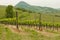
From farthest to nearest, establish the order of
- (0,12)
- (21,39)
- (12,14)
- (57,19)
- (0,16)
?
(0,12) → (0,16) → (12,14) → (57,19) → (21,39)

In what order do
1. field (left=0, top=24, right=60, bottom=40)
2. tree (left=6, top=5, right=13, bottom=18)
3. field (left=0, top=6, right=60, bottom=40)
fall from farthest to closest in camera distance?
tree (left=6, top=5, right=13, bottom=18), field (left=0, top=6, right=60, bottom=40), field (left=0, top=24, right=60, bottom=40)

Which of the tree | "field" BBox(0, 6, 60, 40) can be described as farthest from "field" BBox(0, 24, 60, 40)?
the tree

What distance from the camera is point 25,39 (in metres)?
24.0

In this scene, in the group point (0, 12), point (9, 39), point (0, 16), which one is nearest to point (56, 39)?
point (9, 39)

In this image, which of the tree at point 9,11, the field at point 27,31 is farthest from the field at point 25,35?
the tree at point 9,11

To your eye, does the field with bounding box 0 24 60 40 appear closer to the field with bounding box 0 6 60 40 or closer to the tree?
the field with bounding box 0 6 60 40

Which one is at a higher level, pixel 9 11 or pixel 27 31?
pixel 27 31

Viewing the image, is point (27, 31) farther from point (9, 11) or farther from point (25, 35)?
point (9, 11)

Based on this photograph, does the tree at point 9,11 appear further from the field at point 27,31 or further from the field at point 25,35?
the field at point 25,35

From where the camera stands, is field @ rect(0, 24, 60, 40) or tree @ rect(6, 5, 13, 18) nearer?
field @ rect(0, 24, 60, 40)

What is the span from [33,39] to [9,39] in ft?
9.36

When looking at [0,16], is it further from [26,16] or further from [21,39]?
[21,39]

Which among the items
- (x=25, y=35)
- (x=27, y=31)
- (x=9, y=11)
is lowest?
(x=9, y=11)

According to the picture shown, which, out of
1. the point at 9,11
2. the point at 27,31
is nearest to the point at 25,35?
the point at 27,31
